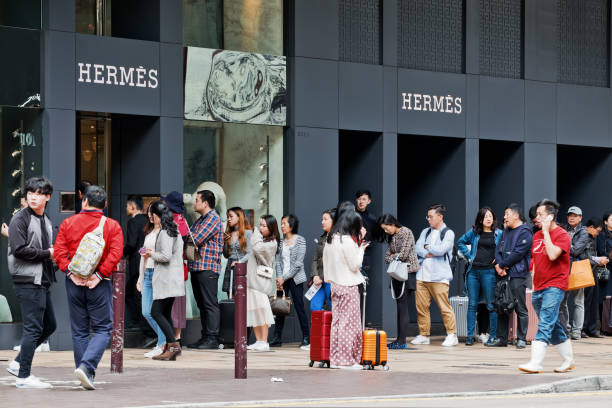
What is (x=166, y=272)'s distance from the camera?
1445 centimetres

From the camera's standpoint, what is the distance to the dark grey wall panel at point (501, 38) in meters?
20.5

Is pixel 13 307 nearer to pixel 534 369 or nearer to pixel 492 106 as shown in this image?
pixel 534 369

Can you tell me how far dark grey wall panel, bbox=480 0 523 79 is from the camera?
2045 centimetres

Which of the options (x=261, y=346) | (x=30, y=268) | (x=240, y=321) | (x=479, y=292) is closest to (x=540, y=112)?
(x=479, y=292)

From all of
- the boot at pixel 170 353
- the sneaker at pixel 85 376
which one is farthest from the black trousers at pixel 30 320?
the boot at pixel 170 353

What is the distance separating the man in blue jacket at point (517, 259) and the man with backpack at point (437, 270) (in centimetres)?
69

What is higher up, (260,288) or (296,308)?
(260,288)

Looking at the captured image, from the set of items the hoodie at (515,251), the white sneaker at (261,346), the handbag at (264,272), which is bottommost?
the white sneaker at (261,346)

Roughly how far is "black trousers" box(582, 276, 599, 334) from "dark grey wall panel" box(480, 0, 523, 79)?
3869 millimetres

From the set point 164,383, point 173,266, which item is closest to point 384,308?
point 173,266

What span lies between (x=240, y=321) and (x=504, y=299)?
611 centimetres

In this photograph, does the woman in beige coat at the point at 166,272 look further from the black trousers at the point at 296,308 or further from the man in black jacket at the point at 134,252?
the black trousers at the point at 296,308

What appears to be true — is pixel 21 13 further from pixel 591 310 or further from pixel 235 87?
pixel 591 310

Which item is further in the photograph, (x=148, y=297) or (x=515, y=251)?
(x=515, y=251)
